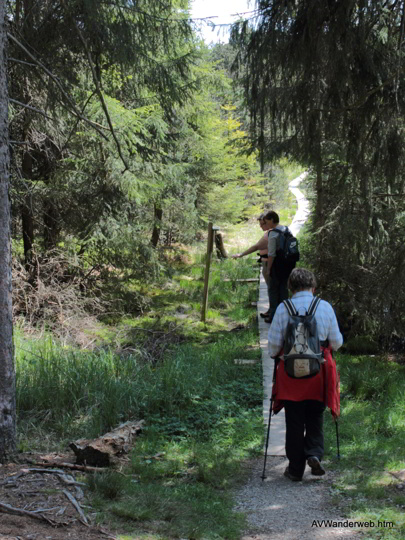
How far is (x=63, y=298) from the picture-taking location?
1086 cm

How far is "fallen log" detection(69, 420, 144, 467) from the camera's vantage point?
14.4 ft

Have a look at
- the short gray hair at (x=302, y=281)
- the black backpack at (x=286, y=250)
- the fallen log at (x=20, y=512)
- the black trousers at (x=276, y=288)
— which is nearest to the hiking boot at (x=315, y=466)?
the short gray hair at (x=302, y=281)

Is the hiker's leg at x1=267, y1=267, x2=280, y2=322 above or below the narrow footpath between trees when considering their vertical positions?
above

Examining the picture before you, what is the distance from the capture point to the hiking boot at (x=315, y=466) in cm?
422

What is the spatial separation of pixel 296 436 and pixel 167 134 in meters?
11.4

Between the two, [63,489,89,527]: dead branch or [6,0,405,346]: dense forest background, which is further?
[6,0,405,346]: dense forest background

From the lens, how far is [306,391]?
4180mm

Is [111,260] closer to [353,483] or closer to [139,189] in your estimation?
[139,189]

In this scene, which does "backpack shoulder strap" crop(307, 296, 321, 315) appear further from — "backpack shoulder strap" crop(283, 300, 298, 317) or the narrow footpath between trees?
the narrow footpath between trees

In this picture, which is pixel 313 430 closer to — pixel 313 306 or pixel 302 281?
pixel 313 306

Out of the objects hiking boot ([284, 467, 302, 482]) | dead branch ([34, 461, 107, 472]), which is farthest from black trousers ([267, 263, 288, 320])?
dead branch ([34, 461, 107, 472])

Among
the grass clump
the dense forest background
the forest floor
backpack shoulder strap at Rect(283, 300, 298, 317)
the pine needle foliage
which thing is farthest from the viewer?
the dense forest background

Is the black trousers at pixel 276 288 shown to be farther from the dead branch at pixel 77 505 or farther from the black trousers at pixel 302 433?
the dead branch at pixel 77 505

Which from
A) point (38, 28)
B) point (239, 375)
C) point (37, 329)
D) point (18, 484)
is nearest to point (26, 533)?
point (18, 484)
